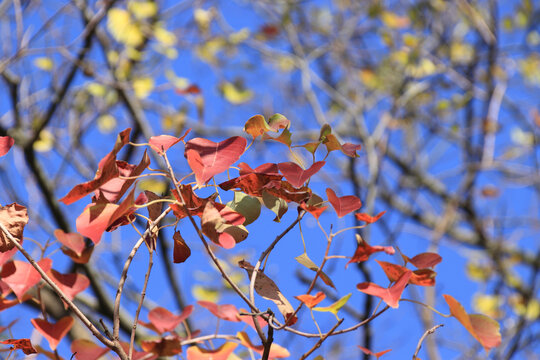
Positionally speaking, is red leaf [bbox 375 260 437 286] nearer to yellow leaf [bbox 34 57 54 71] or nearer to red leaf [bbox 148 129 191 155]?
red leaf [bbox 148 129 191 155]

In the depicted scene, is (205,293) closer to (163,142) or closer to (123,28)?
(123,28)

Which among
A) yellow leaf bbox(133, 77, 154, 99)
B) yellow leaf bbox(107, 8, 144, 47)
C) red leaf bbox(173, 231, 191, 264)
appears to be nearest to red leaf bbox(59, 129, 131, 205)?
red leaf bbox(173, 231, 191, 264)

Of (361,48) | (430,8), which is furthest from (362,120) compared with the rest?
(361,48)

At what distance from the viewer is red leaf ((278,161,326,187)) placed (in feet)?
1.76

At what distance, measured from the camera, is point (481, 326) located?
0.56 m

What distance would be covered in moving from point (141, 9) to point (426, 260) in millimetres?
2182

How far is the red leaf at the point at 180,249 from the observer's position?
59 cm

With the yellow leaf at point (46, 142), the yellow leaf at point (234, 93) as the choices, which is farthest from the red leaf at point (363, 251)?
the yellow leaf at point (234, 93)

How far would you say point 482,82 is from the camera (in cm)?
318

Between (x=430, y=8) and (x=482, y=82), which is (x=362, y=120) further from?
(x=482, y=82)

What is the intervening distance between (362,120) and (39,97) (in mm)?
1406

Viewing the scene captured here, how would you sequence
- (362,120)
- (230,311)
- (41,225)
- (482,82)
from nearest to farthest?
(230,311) < (362,120) < (41,225) < (482,82)

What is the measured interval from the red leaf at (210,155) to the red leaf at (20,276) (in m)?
0.25

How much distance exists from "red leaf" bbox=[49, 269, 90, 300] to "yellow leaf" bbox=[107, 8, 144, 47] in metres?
1.84
